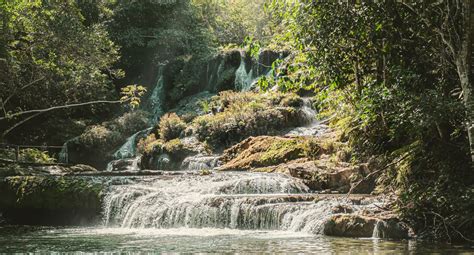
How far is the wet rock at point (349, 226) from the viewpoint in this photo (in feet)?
31.0

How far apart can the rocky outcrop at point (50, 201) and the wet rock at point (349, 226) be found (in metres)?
6.64

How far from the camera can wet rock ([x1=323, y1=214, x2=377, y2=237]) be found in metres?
9.46

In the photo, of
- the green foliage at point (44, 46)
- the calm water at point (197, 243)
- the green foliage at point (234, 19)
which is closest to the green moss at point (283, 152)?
the calm water at point (197, 243)

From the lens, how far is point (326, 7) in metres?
9.31

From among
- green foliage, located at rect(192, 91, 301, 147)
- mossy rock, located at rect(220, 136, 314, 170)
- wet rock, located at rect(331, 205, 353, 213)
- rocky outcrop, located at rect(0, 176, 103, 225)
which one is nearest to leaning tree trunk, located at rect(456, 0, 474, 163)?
wet rock, located at rect(331, 205, 353, 213)

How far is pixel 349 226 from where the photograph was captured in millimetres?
9617

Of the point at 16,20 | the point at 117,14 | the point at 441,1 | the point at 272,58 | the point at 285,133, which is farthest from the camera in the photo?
the point at 117,14

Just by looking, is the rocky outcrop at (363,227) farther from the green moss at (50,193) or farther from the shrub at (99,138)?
the shrub at (99,138)

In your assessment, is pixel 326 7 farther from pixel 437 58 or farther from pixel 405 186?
pixel 405 186

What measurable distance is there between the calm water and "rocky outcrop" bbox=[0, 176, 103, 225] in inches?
80.9

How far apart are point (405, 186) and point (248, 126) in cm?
1291

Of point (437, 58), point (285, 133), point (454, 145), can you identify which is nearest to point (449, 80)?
point (437, 58)

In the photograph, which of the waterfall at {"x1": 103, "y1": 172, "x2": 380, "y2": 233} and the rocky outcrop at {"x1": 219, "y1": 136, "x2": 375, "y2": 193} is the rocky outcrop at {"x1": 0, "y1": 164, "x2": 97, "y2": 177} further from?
the rocky outcrop at {"x1": 219, "y1": 136, "x2": 375, "y2": 193}

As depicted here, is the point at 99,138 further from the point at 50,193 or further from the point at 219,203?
the point at 219,203
